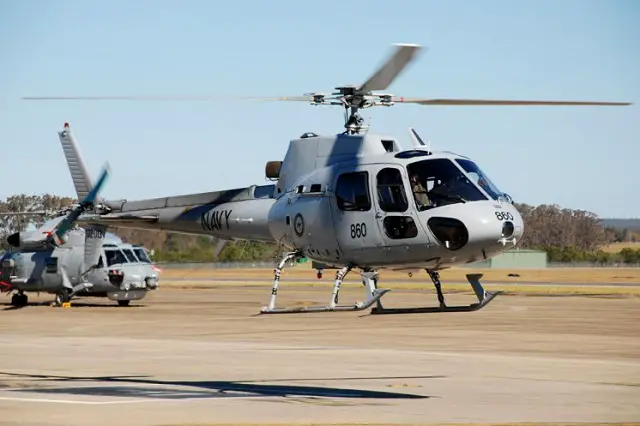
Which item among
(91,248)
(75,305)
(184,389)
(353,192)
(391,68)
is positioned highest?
(391,68)

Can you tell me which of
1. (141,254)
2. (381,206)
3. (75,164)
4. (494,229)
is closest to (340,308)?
(381,206)

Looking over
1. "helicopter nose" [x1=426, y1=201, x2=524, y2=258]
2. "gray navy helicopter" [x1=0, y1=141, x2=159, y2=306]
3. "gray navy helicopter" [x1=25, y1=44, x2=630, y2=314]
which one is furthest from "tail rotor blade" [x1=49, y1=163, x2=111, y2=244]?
"helicopter nose" [x1=426, y1=201, x2=524, y2=258]

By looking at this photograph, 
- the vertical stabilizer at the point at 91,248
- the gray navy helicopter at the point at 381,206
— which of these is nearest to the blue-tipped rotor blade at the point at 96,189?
the vertical stabilizer at the point at 91,248

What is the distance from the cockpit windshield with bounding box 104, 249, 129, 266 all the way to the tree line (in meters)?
3.62

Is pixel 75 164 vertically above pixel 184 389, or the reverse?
pixel 75 164

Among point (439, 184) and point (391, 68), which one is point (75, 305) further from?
point (391, 68)

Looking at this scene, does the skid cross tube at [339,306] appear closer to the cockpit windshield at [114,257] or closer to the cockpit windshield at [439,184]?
the cockpit windshield at [439,184]

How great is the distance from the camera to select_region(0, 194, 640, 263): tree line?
85.6 m

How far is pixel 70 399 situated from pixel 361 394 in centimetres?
493

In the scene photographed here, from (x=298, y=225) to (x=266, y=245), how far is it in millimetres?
19993

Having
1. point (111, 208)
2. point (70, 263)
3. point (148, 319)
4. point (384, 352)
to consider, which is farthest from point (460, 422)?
point (70, 263)

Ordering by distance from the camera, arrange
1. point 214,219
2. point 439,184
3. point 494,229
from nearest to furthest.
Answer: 1. point 494,229
2. point 439,184
3. point 214,219

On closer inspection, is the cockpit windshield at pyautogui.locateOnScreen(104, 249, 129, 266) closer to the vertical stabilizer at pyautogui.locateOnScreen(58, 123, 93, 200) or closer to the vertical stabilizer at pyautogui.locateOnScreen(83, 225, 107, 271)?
the vertical stabilizer at pyautogui.locateOnScreen(83, 225, 107, 271)

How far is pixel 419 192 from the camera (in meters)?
23.1
